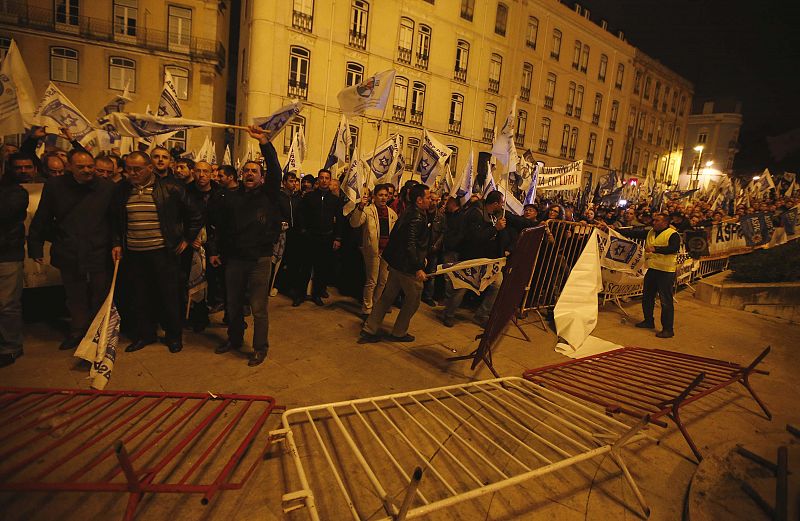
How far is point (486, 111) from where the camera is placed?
29031 mm

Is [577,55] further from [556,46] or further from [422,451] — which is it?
[422,451]

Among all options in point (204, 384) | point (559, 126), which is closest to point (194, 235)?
point (204, 384)

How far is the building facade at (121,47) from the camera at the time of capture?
2011 cm

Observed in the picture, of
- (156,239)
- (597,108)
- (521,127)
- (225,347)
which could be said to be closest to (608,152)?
(597,108)

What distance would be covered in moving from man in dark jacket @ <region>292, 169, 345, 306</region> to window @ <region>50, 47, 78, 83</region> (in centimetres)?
2197

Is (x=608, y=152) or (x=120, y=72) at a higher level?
(x=608, y=152)

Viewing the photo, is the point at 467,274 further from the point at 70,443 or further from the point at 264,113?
the point at 264,113

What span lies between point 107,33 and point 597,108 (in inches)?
1457

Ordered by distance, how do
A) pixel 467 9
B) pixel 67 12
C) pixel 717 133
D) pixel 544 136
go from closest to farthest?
1. pixel 67 12
2. pixel 467 9
3. pixel 544 136
4. pixel 717 133

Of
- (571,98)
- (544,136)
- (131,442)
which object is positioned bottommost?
(131,442)

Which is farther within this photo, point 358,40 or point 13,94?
point 358,40

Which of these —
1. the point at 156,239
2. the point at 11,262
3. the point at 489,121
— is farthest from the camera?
the point at 489,121

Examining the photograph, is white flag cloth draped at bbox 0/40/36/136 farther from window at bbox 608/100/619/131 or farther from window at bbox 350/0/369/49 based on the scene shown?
window at bbox 608/100/619/131

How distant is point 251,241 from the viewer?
14.3ft
